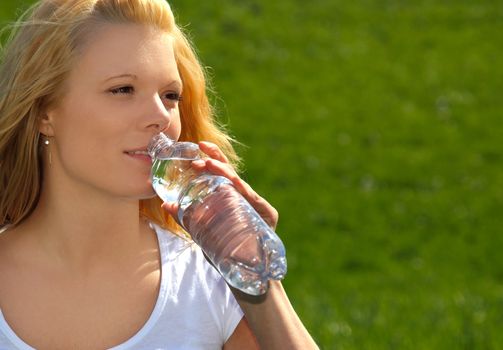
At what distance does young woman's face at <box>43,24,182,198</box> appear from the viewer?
2.99m

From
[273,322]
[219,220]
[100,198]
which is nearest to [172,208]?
[219,220]

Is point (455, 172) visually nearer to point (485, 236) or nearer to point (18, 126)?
point (485, 236)

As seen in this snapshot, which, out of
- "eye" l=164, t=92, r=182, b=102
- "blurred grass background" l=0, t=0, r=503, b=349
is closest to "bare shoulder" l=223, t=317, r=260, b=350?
"eye" l=164, t=92, r=182, b=102

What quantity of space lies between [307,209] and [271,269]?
7.54 meters

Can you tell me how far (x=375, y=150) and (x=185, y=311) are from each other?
342 inches

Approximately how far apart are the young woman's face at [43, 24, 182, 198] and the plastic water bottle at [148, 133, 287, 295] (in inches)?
2.3

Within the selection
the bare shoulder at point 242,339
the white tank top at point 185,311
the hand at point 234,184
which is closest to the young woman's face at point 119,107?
the hand at point 234,184

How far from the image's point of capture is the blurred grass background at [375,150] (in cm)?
698

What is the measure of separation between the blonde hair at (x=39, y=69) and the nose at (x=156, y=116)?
0.27m

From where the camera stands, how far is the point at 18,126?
10.6 feet

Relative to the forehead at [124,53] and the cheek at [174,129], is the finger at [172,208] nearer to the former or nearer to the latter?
the cheek at [174,129]

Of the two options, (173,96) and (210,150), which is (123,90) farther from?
(210,150)

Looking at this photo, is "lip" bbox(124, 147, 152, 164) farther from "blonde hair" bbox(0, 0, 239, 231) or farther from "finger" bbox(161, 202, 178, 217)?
"blonde hair" bbox(0, 0, 239, 231)

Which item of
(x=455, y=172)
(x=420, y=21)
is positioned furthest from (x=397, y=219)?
(x=420, y=21)
